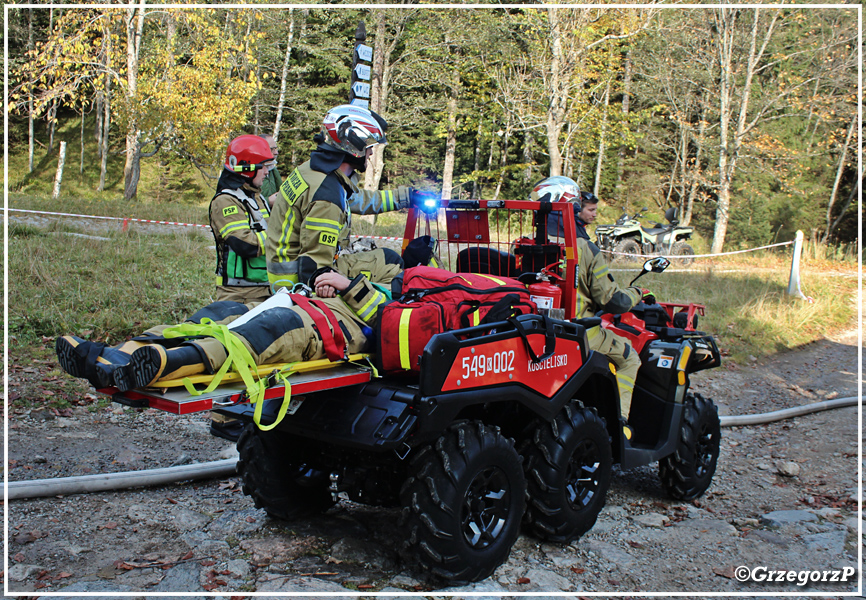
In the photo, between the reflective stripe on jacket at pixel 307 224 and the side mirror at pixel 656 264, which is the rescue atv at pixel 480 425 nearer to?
the side mirror at pixel 656 264

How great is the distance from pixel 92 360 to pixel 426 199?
241 centimetres

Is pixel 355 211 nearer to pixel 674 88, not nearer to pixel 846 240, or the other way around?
pixel 674 88

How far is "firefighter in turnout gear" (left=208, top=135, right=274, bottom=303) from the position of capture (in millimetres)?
4711

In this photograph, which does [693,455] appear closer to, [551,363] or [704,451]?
[704,451]

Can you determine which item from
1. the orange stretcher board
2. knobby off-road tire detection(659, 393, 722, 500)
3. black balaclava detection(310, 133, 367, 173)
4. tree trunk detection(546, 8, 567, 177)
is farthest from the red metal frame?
tree trunk detection(546, 8, 567, 177)

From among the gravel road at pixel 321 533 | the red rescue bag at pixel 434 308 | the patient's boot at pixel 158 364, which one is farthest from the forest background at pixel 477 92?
the patient's boot at pixel 158 364

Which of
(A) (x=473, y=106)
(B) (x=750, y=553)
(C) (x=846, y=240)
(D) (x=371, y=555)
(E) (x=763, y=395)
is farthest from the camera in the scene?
(C) (x=846, y=240)

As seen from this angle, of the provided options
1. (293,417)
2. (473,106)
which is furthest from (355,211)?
(473,106)

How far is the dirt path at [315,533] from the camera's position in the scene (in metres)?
3.18

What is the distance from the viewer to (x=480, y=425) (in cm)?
322

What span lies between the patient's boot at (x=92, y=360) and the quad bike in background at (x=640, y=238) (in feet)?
55.3

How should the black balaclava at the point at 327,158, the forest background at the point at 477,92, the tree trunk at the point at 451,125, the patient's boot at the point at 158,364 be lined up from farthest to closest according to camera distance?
1. the tree trunk at the point at 451,125
2. the forest background at the point at 477,92
3. the black balaclava at the point at 327,158
4. the patient's boot at the point at 158,364

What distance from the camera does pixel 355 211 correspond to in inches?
174

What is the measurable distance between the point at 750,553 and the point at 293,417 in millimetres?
2672
